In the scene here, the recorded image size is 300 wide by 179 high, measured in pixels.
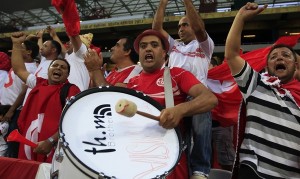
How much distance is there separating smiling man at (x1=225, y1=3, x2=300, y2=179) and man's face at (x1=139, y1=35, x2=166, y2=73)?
0.51 m

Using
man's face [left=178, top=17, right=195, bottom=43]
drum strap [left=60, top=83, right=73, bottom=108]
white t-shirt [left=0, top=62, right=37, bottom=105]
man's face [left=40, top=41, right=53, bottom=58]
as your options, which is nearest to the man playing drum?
drum strap [left=60, top=83, right=73, bottom=108]

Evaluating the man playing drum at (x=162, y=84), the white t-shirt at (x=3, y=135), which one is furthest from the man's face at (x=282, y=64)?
the white t-shirt at (x=3, y=135)

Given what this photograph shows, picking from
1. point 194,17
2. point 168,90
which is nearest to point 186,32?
point 194,17

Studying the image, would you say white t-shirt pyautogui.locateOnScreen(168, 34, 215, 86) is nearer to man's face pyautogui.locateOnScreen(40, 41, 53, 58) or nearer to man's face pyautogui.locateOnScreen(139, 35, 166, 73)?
man's face pyautogui.locateOnScreen(139, 35, 166, 73)

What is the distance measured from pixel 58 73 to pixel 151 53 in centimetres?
114

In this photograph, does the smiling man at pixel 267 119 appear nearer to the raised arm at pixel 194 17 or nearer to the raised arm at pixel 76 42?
the raised arm at pixel 194 17

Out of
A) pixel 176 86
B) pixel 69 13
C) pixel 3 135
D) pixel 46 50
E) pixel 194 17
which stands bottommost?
pixel 3 135

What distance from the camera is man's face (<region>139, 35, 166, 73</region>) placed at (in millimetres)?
2512

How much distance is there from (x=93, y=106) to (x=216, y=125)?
2.31m

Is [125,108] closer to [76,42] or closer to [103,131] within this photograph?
[103,131]

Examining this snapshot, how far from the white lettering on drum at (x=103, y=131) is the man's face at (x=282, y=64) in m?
1.23

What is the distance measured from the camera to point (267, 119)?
2154 millimetres

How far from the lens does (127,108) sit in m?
1.63

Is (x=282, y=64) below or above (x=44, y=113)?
above
